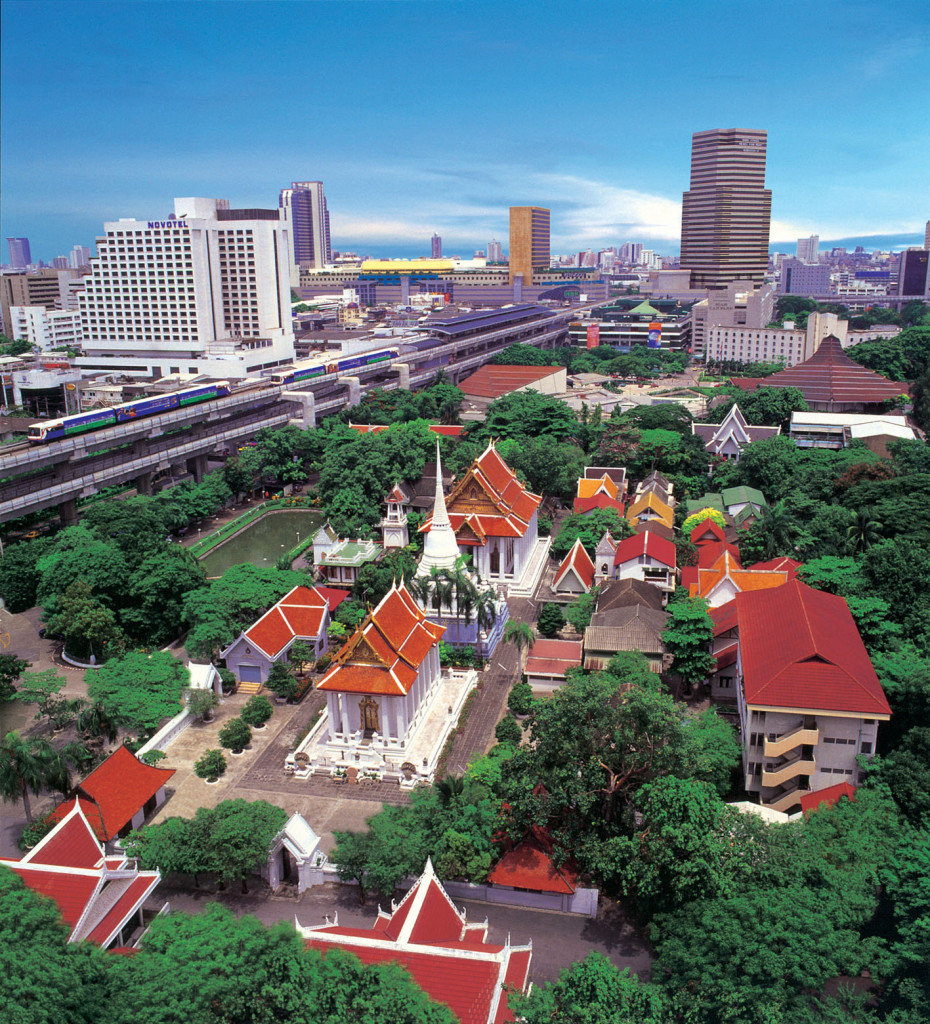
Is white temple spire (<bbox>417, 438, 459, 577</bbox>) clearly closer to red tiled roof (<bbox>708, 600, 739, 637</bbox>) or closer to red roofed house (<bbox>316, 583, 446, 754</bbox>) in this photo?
red roofed house (<bbox>316, 583, 446, 754</bbox>)

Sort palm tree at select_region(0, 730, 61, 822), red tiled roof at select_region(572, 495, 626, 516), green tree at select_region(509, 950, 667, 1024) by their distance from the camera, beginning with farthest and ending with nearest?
1. red tiled roof at select_region(572, 495, 626, 516)
2. palm tree at select_region(0, 730, 61, 822)
3. green tree at select_region(509, 950, 667, 1024)

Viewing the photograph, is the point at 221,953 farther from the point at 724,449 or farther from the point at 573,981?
the point at 724,449

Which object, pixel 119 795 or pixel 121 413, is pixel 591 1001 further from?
pixel 121 413

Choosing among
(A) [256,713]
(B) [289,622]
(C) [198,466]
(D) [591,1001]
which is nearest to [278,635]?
(B) [289,622]

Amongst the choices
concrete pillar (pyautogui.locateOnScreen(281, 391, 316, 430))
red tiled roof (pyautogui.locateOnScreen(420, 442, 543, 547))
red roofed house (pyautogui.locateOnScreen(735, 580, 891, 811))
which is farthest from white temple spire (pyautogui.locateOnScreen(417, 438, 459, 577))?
concrete pillar (pyautogui.locateOnScreen(281, 391, 316, 430))

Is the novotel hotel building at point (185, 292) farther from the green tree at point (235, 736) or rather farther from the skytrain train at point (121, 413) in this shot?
the green tree at point (235, 736)

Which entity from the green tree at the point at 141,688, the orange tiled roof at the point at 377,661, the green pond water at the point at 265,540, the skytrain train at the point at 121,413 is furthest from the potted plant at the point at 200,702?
the skytrain train at the point at 121,413
